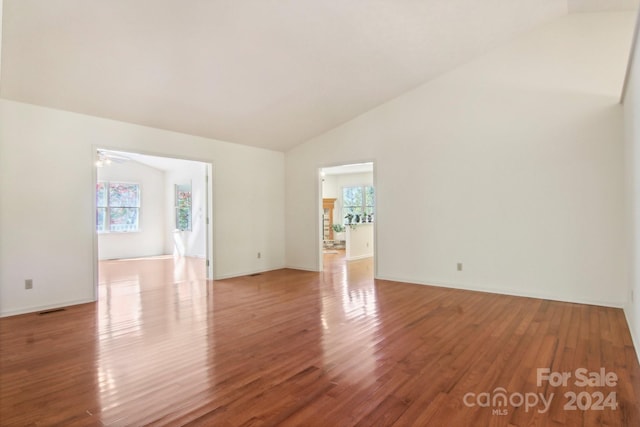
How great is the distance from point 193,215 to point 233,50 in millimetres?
6451

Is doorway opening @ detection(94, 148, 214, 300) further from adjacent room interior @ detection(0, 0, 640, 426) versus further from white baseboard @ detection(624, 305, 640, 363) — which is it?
white baseboard @ detection(624, 305, 640, 363)

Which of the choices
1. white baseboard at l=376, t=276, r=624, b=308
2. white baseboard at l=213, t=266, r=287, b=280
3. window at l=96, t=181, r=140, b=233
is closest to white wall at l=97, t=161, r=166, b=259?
window at l=96, t=181, r=140, b=233

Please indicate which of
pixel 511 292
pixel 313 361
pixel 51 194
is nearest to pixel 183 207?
pixel 51 194

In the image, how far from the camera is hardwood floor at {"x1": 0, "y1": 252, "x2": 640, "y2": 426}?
2.01m

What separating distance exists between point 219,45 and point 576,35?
4363 millimetres

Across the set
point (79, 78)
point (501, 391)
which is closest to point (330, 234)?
point (79, 78)

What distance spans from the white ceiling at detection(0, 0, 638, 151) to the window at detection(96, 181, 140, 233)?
5270 mm

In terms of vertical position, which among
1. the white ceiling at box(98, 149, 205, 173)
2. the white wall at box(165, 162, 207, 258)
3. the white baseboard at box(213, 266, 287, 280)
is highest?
the white ceiling at box(98, 149, 205, 173)

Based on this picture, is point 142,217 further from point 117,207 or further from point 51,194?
point 51,194

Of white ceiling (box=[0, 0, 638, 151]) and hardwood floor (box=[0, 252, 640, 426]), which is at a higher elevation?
white ceiling (box=[0, 0, 638, 151])

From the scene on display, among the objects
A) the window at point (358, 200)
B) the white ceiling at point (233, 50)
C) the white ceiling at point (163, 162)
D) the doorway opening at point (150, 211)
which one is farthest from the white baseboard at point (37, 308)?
the window at point (358, 200)

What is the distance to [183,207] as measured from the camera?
9820 mm

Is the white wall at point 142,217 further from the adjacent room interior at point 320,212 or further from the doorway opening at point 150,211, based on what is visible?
the adjacent room interior at point 320,212

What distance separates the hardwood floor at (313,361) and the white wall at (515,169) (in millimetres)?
572
